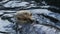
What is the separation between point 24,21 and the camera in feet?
8.33

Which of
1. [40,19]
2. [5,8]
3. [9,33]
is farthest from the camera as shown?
[5,8]

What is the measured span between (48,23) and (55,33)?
1.69 feet

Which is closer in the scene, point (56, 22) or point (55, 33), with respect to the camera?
point (55, 33)

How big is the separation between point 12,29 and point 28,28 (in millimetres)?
297

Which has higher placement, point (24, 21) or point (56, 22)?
point (24, 21)

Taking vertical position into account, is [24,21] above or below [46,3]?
above

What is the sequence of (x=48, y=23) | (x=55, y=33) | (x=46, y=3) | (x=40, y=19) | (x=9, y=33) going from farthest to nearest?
(x=46, y=3) < (x=40, y=19) < (x=48, y=23) < (x=9, y=33) < (x=55, y=33)

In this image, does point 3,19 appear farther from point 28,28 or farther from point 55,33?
point 55,33

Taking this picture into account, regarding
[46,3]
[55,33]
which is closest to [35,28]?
[55,33]

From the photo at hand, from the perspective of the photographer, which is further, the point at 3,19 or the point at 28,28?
the point at 3,19

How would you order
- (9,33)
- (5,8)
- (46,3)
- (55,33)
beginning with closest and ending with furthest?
(55,33) → (9,33) → (5,8) → (46,3)

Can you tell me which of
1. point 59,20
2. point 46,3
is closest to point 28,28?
point 59,20

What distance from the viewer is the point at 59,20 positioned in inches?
120

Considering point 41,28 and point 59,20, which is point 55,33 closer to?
point 41,28
